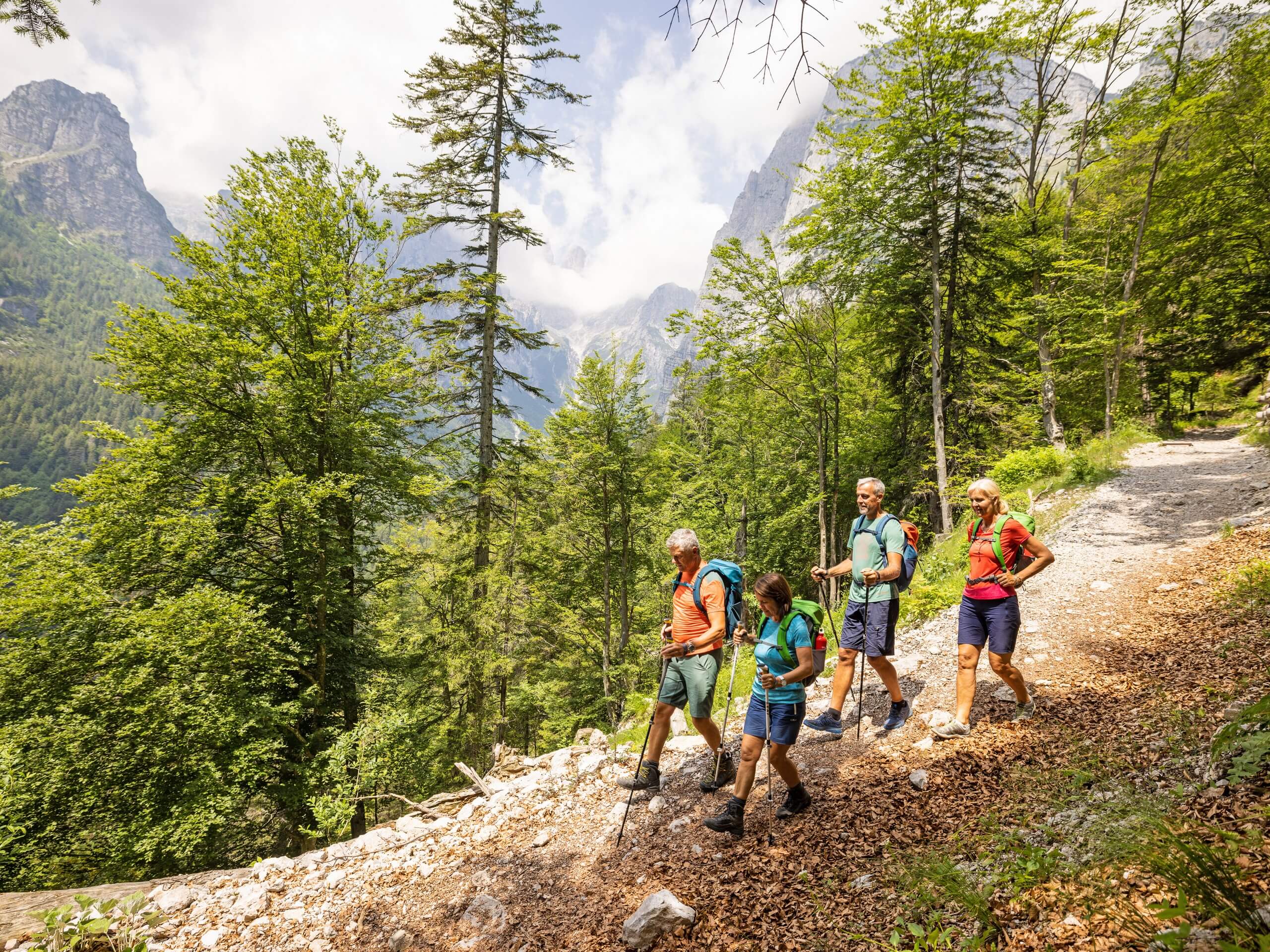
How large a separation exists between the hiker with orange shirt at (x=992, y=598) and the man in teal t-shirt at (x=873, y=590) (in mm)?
564

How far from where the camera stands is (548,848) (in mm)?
4855

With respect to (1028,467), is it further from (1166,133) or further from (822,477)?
(1166,133)

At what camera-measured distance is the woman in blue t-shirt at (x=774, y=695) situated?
3.77m

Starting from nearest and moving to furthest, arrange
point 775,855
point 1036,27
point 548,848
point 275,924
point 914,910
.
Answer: point 914,910
point 775,855
point 275,924
point 548,848
point 1036,27

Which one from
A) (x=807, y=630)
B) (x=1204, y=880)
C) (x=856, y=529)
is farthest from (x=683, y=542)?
(x=1204, y=880)

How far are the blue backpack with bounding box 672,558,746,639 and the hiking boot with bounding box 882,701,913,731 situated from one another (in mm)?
2066

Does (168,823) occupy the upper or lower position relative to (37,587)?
lower

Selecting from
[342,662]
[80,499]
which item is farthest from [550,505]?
[80,499]

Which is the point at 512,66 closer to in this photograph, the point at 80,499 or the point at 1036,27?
the point at 1036,27

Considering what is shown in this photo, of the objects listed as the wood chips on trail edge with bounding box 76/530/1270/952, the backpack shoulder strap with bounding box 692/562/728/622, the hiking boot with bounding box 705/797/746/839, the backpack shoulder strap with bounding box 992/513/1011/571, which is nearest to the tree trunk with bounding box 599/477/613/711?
the wood chips on trail edge with bounding box 76/530/1270/952

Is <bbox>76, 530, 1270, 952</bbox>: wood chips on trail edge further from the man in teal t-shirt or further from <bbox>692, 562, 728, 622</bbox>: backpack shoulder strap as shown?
<bbox>692, 562, 728, 622</bbox>: backpack shoulder strap

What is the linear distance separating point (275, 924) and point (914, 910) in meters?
5.49

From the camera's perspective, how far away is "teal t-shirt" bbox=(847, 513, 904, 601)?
463 centimetres

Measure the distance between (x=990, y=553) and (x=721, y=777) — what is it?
3312 mm
